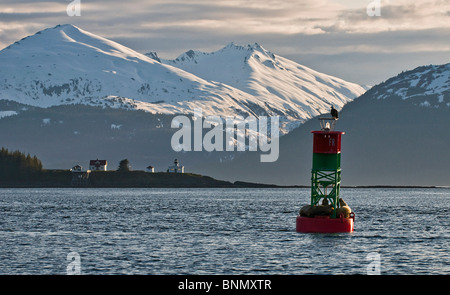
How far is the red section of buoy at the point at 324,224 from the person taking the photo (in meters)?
75.7

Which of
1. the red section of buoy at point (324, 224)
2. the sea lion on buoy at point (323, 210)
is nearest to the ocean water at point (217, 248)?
the red section of buoy at point (324, 224)

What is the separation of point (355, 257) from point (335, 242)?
882 cm

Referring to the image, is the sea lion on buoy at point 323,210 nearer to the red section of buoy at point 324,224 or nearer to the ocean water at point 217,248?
the red section of buoy at point 324,224

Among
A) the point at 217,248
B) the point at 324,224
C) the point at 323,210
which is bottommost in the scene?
the point at 217,248

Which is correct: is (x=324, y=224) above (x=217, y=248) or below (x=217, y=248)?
above

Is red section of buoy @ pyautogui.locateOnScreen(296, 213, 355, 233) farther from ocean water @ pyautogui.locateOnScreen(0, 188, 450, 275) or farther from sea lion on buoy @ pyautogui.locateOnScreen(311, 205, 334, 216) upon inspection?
ocean water @ pyautogui.locateOnScreen(0, 188, 450, 275)

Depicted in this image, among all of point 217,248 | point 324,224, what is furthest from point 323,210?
point 217,248

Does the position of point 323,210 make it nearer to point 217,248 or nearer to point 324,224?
point 324,224

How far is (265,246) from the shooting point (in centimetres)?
7356

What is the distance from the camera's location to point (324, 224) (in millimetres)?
75750

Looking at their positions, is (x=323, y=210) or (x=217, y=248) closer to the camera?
(x=217, y=248)

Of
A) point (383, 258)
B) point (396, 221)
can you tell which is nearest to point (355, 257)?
point (383, 258)

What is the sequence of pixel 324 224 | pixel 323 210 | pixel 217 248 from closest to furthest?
pixel 217 248 < pixel 323 210 < pixel 324 224
